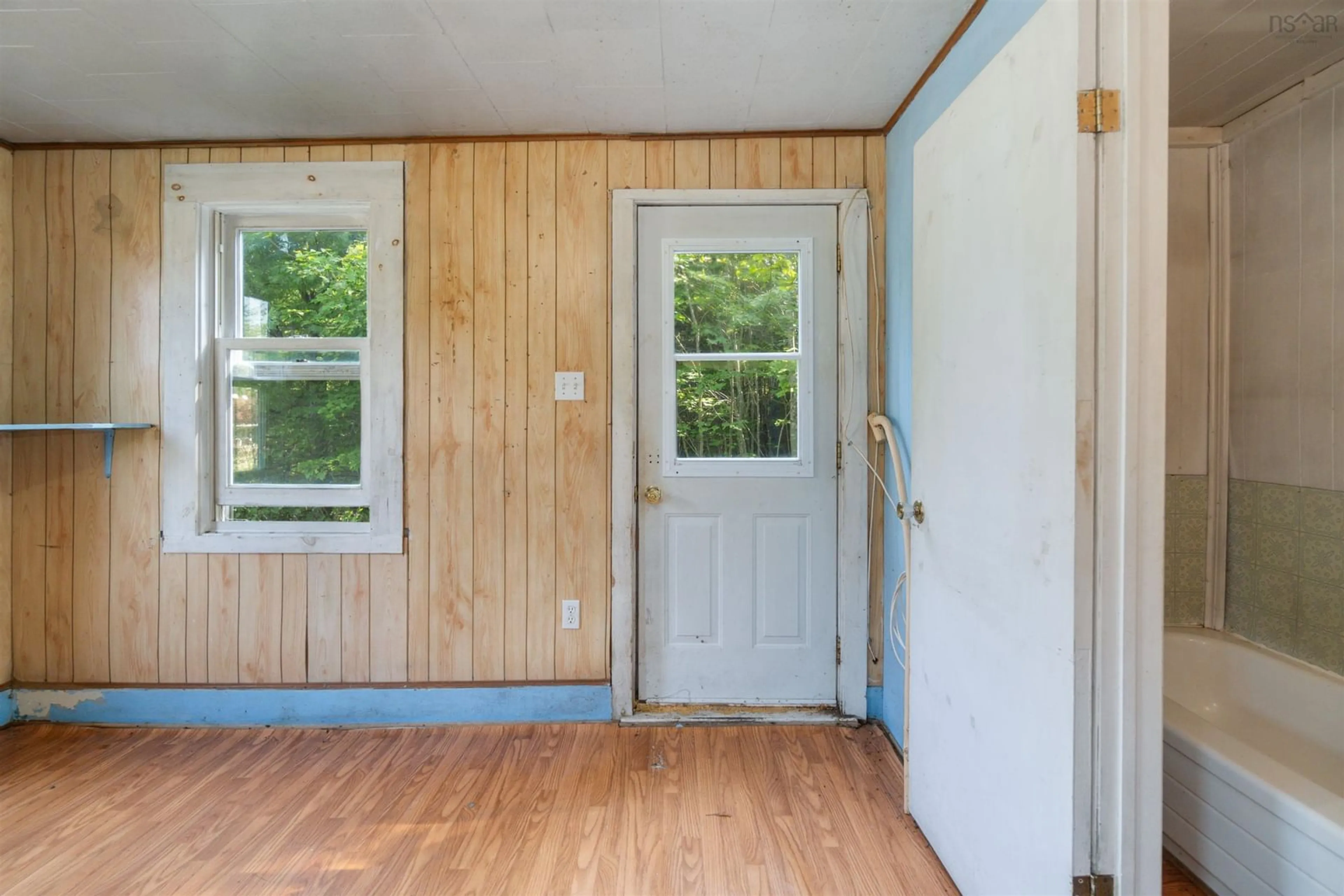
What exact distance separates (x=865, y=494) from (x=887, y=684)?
71 cm

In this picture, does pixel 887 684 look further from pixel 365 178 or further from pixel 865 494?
pixel 365 178

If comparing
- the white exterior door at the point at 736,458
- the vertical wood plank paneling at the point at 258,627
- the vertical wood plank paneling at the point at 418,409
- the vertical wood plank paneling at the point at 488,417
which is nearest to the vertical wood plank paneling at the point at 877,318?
the white exterior door at the point at 736,458

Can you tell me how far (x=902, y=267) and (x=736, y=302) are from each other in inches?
23.5

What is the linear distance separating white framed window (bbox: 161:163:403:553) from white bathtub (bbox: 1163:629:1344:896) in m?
2.52

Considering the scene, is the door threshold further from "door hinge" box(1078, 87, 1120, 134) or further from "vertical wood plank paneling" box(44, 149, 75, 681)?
"vertical wood plank paneling" box(44, 149, 75, 681)

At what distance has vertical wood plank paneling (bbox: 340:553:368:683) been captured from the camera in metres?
2.24

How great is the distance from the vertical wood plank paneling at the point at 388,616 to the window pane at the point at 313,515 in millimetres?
185

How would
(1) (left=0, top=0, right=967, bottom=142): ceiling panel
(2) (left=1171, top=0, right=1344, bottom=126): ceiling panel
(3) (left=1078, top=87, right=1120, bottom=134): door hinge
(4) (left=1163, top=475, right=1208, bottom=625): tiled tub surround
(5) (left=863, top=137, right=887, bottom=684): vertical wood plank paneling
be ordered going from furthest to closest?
1. (5) (left=863, top=137, right=887, bottom=684): vertical wood plank paneling
2. (4) (left=1163, top=475, right=1208, bottom=625): tiled tub surround
3. (1) (left=0, top=0, right=967, bottom=142): ceiling panel
4. (2) (left=1171, top=0, right=1344, bottom=126): ceiling panel
5. (3) (left=1078, top=87, right=1120, bottom=134): door hinge

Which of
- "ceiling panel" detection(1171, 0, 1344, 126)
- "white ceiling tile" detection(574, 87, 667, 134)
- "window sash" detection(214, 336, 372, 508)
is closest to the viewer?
"ceiling panel" detection(1171, 0, 1344, 126)

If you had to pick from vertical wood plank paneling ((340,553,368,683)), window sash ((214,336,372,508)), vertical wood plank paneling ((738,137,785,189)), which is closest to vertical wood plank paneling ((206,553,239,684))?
window sash ((214,336,372,508))

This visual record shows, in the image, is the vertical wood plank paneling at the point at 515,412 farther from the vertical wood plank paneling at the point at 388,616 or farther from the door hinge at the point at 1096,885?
the door hinge at the point at 1096,885

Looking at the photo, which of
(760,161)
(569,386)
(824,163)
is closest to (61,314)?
(569,386)

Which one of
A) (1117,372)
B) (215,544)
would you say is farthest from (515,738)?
(1117,372)

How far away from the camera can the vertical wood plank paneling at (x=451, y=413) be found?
7.27ft
